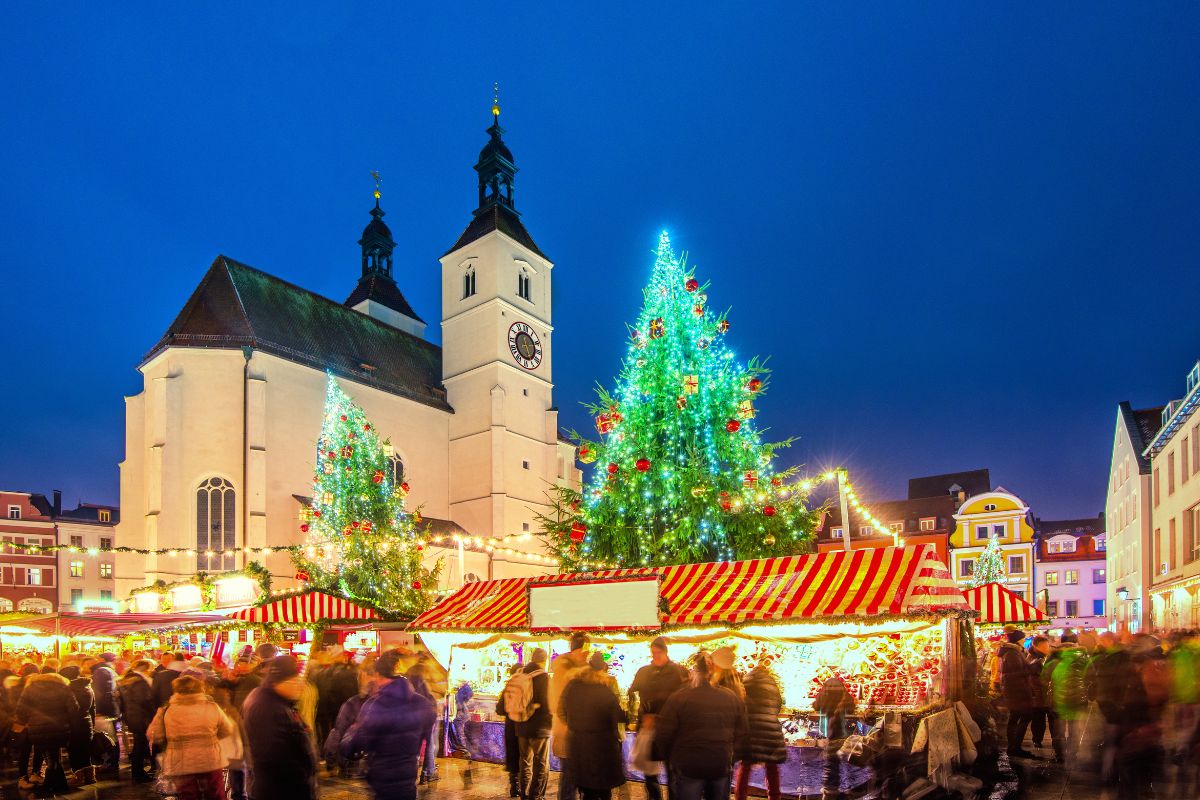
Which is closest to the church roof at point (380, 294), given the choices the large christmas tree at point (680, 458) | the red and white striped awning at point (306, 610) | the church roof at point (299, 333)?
the church roof at point (299, 333)

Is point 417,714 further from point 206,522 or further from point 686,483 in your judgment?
point 206,522

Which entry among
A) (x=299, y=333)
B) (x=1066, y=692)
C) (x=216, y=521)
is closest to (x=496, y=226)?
(x=299, y=333)

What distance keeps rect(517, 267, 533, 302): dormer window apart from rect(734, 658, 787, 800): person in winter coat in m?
39.9

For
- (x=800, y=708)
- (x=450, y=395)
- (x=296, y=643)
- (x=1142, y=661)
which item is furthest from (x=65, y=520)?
(x=1142, y=661)

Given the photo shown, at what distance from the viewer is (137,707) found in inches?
438

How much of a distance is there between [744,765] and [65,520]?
223ft

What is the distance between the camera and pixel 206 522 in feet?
111

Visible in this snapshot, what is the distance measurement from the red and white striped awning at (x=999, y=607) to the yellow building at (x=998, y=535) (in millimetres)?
35737

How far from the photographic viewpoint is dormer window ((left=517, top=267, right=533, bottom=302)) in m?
46.6

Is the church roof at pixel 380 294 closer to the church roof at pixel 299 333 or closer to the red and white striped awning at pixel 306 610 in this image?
the church roof at pixel 299 333

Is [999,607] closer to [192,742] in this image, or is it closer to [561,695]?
[561,695]

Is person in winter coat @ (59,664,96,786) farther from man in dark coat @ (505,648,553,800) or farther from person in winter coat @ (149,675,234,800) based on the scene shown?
man in dark coat @ (505,648,553,800)

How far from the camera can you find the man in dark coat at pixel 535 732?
8.86 metres

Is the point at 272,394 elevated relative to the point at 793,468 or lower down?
elevated
